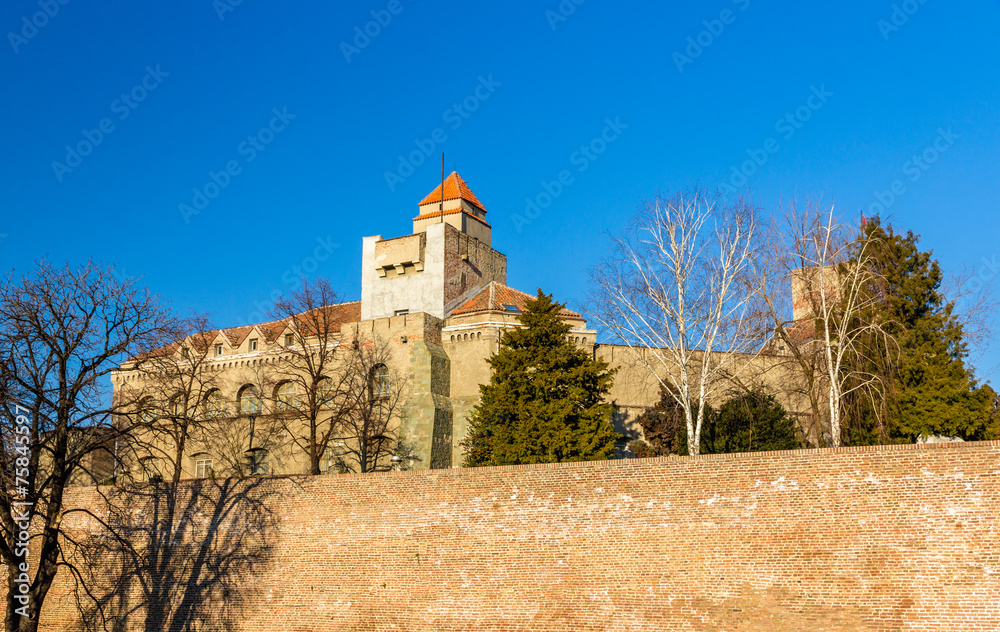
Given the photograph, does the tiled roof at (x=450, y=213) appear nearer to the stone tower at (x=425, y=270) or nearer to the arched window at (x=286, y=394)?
the stone tower at (x=425, y=270)

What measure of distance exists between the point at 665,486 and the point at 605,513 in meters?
1.37

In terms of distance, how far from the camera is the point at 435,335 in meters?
35.0

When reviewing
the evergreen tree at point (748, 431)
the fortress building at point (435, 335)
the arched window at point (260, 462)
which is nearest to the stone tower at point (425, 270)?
the fortress building at point (435, 335)

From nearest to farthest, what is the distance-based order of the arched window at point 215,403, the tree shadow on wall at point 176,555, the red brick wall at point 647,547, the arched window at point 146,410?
the red brick wall at point 647,547 → the arched window at point 146,410 → the tree shadow on wall at point 176,555 → the arched window at point 215,403

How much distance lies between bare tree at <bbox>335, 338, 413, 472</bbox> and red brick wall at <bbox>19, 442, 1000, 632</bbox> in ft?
38.3

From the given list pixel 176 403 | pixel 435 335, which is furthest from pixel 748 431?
pixel 176 403

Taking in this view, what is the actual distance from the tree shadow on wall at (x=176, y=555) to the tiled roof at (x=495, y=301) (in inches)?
610

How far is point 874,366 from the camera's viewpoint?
26562 mm

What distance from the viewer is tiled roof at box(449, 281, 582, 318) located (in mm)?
35500

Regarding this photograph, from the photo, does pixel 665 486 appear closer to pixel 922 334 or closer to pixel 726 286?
pixel 726 286

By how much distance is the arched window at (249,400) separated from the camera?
37562 millimetres

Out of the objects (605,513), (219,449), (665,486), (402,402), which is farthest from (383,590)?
(219,449)

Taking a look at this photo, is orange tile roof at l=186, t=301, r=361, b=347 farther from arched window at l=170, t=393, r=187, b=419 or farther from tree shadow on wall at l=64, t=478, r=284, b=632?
tree shadow on wall at l=64, t=478, r=284, b=632

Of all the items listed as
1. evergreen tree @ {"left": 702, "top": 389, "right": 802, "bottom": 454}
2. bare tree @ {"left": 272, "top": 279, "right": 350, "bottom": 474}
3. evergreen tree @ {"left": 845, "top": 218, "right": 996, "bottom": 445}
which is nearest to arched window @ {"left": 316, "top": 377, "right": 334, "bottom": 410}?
bare tree @ {"left": 272, "top": 279, "right": 350, "bottom": 474}
